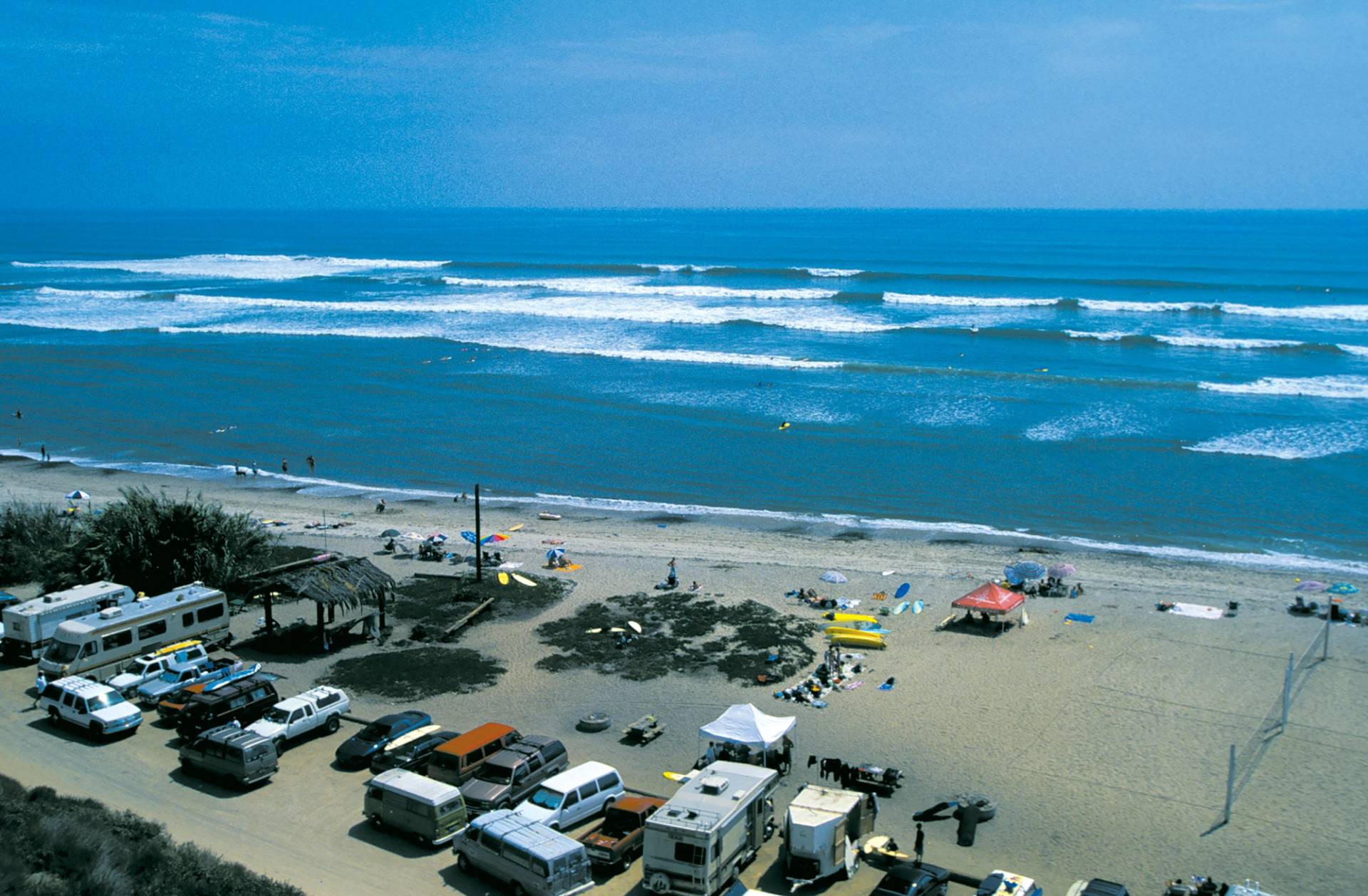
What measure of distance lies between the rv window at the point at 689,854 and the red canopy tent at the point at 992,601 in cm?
1211

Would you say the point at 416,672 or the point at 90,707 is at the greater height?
the point at 90,707

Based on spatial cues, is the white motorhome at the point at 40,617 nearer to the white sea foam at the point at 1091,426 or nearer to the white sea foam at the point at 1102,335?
the white sea foam at the point at 1091,426

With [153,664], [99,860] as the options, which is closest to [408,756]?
[99,860]

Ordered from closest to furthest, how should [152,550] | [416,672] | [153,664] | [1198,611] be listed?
[153,664] → [416,672] → [152,550] → [1198,611]

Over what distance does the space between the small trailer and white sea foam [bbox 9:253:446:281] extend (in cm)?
10070

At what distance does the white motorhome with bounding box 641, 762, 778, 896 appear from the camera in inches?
532

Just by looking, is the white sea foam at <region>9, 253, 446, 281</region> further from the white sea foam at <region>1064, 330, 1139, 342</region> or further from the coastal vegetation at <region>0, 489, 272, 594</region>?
the coastal vegetation at <region>0, 489, 272, 594</region>

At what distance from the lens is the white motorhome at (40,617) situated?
21047mm

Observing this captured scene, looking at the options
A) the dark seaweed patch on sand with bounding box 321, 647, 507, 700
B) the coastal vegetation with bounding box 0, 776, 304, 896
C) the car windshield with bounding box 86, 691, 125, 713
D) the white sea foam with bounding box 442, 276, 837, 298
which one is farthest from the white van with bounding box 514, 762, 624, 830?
the white sea foam with bounding box 442, 276, 837, 298

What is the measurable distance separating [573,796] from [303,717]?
5.27 meters

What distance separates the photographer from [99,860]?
11422 millimetres

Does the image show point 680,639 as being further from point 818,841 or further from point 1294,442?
point 1294,442

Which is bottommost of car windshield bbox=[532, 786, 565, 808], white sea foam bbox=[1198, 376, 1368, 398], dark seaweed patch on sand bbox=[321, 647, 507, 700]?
dark seaweed patch on sand bbox=[321, 647, 507, 700]

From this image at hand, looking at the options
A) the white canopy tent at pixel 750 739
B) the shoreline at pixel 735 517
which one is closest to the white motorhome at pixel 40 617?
the white canopy tent at pixel 750 739
